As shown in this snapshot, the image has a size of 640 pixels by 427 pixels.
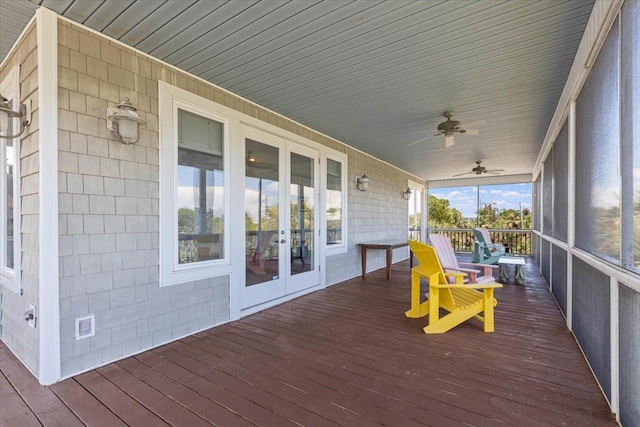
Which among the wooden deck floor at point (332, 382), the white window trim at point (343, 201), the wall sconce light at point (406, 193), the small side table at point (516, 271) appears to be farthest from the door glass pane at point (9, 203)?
the wall sconce light at point (406, 193)

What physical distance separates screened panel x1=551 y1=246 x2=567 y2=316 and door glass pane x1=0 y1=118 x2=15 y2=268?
5.66m

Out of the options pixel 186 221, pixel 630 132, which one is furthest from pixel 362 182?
pixel 630 132

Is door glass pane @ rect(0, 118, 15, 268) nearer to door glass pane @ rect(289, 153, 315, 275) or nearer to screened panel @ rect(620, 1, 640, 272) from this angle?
door glass pane @ rect(289, 153, 315, 275)

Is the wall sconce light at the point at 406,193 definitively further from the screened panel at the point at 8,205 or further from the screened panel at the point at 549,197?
the screened panel at the point at 8,205

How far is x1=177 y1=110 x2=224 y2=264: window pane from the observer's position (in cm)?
315

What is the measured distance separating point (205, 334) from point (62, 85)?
97.0 inches

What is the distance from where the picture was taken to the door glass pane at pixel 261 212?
3.96m

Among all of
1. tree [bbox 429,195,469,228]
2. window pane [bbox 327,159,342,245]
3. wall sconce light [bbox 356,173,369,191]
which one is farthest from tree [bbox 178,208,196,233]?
tree [bbox 429,195,469,228]

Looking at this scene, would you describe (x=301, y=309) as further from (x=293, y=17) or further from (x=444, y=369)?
(x=293, y=17)

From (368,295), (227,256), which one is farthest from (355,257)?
(227,256)

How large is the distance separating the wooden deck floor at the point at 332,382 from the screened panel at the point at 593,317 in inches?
5.0

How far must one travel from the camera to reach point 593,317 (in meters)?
2.45

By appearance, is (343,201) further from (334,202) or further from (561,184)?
(561,184)

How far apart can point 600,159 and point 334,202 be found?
12.8 ft
